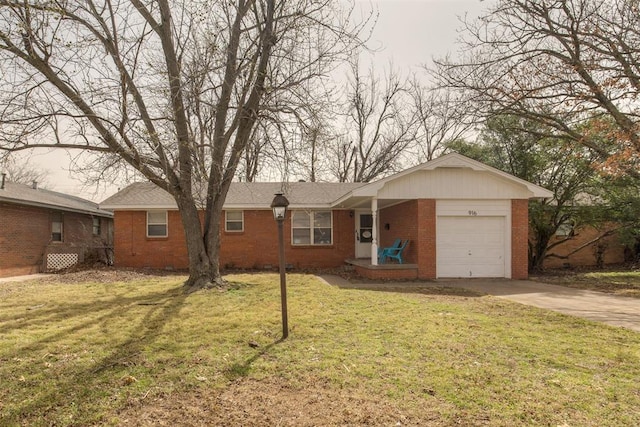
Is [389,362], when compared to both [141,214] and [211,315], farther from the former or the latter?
[141,214]

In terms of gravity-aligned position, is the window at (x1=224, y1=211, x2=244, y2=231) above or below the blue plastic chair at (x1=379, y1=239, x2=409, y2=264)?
above

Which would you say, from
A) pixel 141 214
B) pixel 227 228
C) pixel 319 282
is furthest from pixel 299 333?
pixel 141 214

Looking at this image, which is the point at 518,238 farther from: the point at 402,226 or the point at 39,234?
the point at 39,234

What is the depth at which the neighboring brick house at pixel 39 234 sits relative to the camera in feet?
50.9

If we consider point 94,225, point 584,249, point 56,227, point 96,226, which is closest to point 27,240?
point 56,227

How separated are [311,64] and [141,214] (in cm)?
1099

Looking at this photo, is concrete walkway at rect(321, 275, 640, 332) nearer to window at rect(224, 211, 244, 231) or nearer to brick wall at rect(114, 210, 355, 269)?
brick wall at rect(114, 210, 355, 269)

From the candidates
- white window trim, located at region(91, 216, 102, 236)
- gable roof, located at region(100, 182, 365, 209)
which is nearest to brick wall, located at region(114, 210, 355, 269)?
gable roof, located at region(100, 182, 365, 209)

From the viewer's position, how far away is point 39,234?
17.4 meters

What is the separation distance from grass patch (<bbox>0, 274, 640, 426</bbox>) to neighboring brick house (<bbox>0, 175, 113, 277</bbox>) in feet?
29.9

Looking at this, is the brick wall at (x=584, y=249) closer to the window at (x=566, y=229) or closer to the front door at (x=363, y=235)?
the window at (x=566, y=229)

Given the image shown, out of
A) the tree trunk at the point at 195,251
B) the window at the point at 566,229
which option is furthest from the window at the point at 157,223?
the window at the point at 566,229

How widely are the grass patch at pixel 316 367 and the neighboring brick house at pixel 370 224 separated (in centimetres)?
499

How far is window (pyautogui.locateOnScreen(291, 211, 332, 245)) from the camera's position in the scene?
18.2 m
